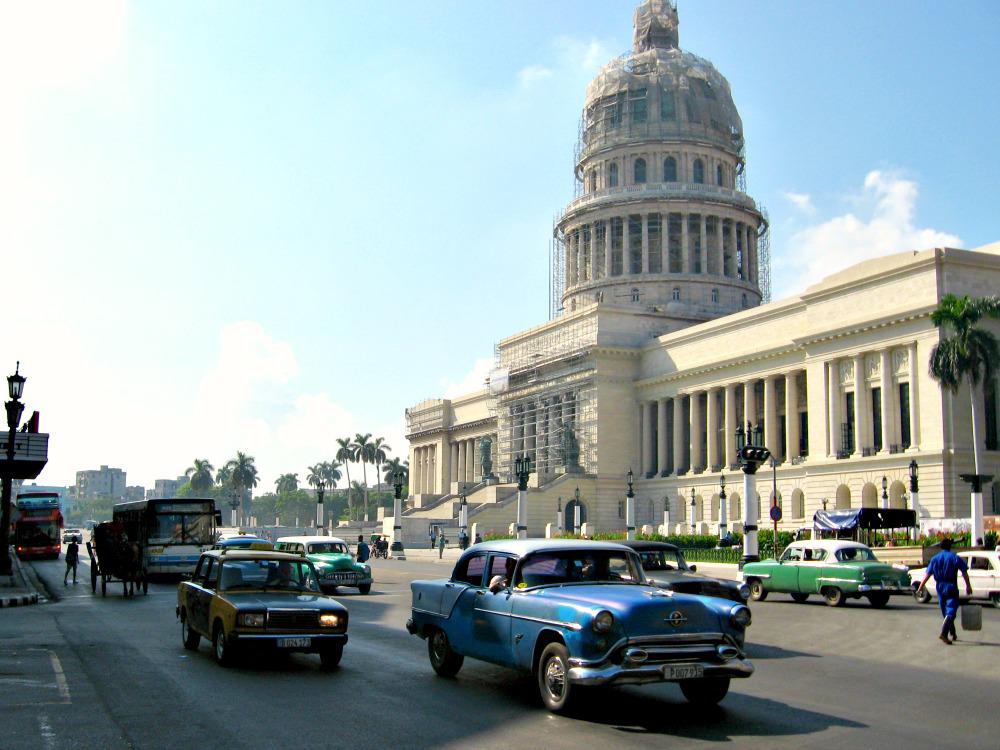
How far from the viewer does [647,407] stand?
3312 inches

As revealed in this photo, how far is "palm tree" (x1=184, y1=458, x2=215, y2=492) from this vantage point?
17888 centimetres

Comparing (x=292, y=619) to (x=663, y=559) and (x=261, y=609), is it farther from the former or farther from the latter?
(x=663, y=559)

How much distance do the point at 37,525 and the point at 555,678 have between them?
5183 cm

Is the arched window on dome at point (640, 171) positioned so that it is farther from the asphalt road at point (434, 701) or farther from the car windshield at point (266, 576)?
the car windshield at point (266, 576)

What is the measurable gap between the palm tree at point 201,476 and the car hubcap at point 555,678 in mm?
175064

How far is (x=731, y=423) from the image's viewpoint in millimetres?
74188

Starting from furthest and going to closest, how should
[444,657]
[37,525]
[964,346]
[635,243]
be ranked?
[635,243] < [37,525] < [964,346] < [444,657]

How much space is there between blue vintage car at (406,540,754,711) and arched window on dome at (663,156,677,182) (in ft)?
296

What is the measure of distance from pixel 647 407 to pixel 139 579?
59.6m

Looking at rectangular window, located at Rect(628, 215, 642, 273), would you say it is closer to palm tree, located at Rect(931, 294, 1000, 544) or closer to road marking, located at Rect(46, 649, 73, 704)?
palm tree, located at Rect(931, 294, 1000, 544)

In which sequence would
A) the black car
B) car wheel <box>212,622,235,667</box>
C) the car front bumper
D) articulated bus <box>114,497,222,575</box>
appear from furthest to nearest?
articulated bus <box>114,497,222,575</box>, the black car, car wheel <box>212,622,235,667</box>, the car front bumper

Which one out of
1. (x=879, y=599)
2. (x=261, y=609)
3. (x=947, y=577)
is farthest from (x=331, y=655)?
(x=879, y=599)

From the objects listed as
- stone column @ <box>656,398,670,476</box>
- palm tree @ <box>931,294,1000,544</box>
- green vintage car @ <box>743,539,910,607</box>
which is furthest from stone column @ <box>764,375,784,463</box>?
green vintage car @ <box>743,539,910,607</box>

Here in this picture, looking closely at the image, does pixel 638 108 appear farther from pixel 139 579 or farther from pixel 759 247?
pixel 139 579
